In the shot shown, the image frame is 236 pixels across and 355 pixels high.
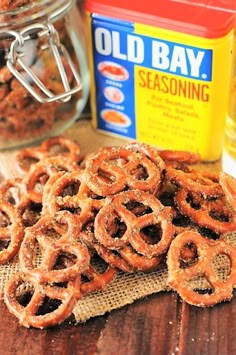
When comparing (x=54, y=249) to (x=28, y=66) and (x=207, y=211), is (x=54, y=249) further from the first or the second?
(x=28, y=66)

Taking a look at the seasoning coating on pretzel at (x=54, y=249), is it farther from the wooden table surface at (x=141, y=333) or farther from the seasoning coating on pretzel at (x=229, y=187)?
the seasoning coating on pretzel at (x=229, y=187)

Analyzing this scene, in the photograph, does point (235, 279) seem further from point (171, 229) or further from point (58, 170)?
point (58, 170)

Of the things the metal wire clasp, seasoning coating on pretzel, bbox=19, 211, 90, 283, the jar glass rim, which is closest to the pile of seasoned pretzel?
seasoning coating on pretzel, bbox=19, 211, 90, 283

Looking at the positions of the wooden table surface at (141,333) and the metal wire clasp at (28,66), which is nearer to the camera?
the wooden table surface at (141,333)

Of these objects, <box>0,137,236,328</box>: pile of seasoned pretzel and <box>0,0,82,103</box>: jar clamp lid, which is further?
<box>0,0,82,103</box>: jar clamp lid

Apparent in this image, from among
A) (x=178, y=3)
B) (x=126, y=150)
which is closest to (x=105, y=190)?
(x=126, y=150)

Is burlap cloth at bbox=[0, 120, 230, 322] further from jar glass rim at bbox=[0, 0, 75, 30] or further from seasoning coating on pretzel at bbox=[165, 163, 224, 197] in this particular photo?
jar glass rim at bbox=[0, 0, 75, 30]

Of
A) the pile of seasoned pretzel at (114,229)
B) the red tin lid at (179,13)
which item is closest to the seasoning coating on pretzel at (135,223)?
the pile of seasoned pretzel at (114,229)
